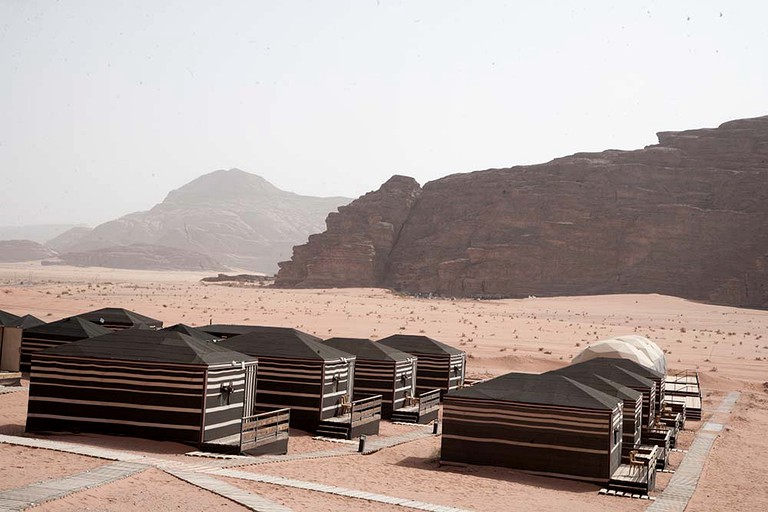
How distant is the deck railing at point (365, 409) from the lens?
23531mm

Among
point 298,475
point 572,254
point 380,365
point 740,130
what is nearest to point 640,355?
point 380,365

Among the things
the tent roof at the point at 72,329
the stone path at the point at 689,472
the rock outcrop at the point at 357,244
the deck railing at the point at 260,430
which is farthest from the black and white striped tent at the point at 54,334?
the rock outcrop at the point at 357,244

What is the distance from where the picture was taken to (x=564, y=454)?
19359mm

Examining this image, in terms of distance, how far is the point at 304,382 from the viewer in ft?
76.6

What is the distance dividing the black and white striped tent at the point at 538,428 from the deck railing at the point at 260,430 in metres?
3.72

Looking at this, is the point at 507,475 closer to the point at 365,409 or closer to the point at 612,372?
the point at 365,409

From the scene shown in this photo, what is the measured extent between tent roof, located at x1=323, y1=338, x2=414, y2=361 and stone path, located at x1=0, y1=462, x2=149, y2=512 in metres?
13.4

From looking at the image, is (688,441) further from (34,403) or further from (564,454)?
(34,403)

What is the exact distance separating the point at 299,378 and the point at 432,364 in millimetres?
9669

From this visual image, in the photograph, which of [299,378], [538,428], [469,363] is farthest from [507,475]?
[469,363]

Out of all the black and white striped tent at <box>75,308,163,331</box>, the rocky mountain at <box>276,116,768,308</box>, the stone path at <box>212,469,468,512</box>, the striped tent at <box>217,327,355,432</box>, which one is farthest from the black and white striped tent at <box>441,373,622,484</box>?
the rocky mountain at <box>276,116,768,308</box>

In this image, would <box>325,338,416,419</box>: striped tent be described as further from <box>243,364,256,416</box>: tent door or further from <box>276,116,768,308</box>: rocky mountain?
<box>276,116,768,308</box>: rocky mountain

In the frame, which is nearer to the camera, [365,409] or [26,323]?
[365,409]

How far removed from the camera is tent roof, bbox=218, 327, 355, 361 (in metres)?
23.5
